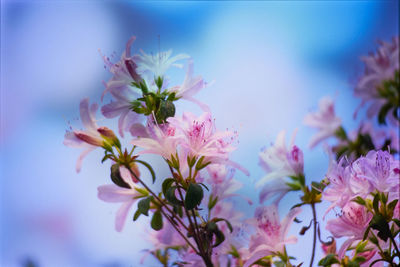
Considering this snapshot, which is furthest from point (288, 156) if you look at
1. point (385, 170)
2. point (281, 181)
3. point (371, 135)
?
point (371, 135)

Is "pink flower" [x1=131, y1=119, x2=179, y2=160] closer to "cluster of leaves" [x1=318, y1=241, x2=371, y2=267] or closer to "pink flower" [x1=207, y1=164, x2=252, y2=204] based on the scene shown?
"pink flower" [x1=207, y1=164, x2=252, y2=204]

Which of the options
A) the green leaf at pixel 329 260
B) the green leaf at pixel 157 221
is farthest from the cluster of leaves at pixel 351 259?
the green leaf at pixel 157 221

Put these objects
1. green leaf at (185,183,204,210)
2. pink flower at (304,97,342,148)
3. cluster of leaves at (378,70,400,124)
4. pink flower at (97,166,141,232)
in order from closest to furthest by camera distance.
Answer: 1. green leaf at (185,183,204,210)
2. pink flower at (97,166,141,232)
3. cluster of leaves at (378,70,400,124)
4. pink flower at (304,97,342,148)

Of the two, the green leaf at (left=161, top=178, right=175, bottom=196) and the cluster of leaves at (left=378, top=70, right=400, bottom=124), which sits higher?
the cluster of leaves at (left=378, top=70, right=400, bottom=124)

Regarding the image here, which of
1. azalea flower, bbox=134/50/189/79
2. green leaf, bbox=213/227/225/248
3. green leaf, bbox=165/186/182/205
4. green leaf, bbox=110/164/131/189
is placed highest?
azalea flower, bbox=134/50/189/79

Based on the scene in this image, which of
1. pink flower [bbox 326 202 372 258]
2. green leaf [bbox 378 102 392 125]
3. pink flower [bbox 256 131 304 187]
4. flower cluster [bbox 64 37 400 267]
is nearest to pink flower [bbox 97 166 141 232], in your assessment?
flower cluster [bbox 64 37 400 267]

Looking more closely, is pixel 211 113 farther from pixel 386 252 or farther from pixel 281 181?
pixel 386 252

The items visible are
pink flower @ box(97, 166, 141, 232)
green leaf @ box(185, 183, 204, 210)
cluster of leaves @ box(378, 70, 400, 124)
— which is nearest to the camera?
green leaf @ box(185, 183, 204, 210)
